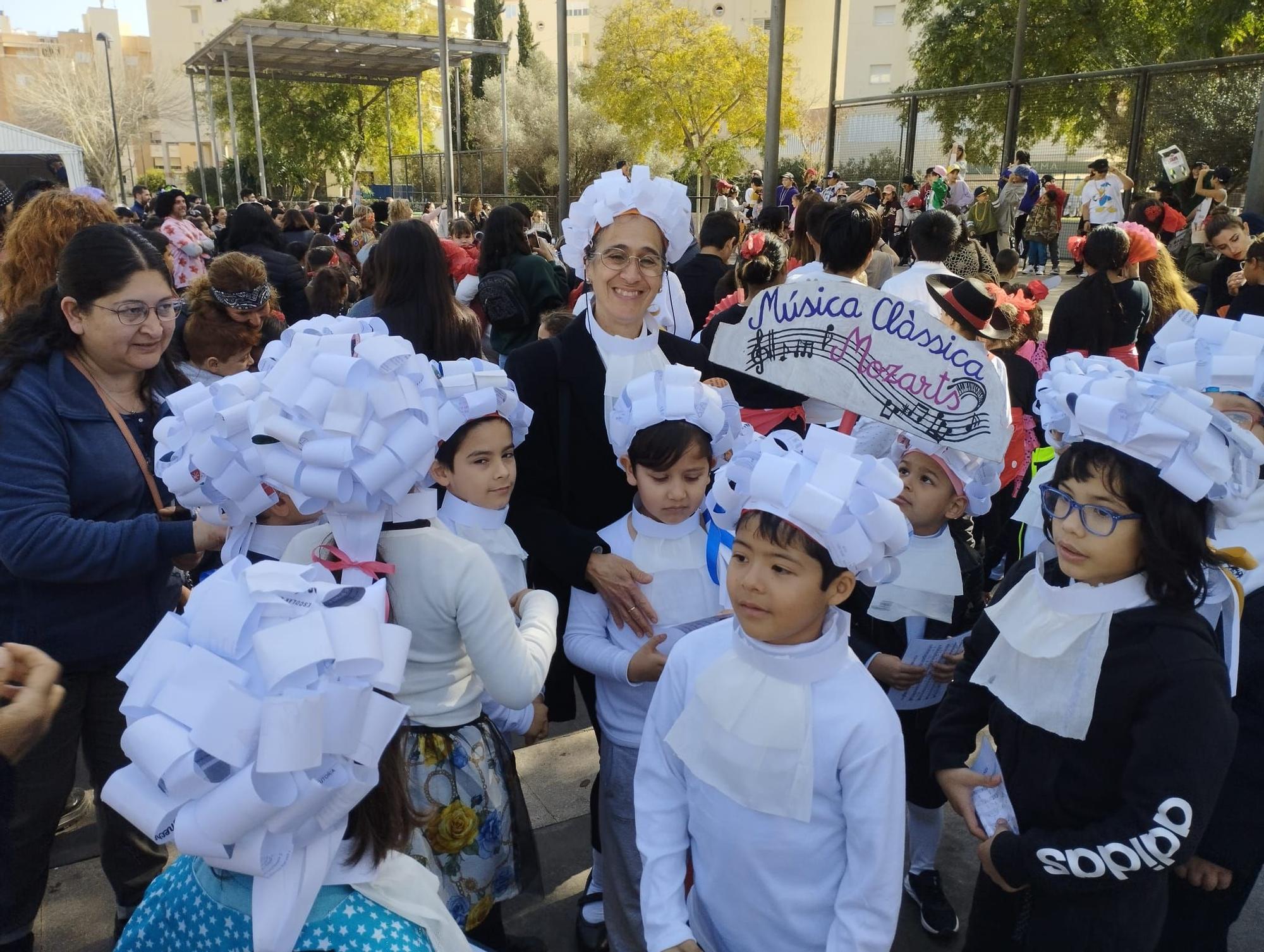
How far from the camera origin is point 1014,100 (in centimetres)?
1379

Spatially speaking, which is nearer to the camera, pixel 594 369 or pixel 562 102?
pixel 594 369

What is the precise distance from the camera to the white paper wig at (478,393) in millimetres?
2346

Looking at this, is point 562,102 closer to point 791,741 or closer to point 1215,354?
point 1215,354

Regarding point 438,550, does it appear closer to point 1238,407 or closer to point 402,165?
point 1238,407

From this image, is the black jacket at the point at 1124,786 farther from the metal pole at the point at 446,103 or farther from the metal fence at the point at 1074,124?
the metal pole at the point at 446,103

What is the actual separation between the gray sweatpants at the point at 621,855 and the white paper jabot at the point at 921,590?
0.78 meters

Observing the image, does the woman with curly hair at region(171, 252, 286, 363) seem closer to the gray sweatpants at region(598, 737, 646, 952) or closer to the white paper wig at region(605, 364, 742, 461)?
the white paper wig at region(605, 364, 742, 461)

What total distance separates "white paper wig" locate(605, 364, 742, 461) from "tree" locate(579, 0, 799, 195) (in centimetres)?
3620

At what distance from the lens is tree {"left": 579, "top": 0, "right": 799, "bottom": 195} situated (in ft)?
119

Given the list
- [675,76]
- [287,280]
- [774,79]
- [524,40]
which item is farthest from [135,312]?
[524,40]

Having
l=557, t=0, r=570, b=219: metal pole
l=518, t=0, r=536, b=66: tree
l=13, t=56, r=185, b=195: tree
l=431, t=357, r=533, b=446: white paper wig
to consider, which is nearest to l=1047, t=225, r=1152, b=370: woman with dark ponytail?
l=431, t=357, r=533, b=446: white paper wig

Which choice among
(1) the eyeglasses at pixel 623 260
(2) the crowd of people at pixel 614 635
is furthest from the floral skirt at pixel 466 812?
(1) the eyeglasses at pixel 623 260

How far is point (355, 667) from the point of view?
1.32 m

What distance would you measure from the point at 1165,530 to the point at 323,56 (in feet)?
95.6
